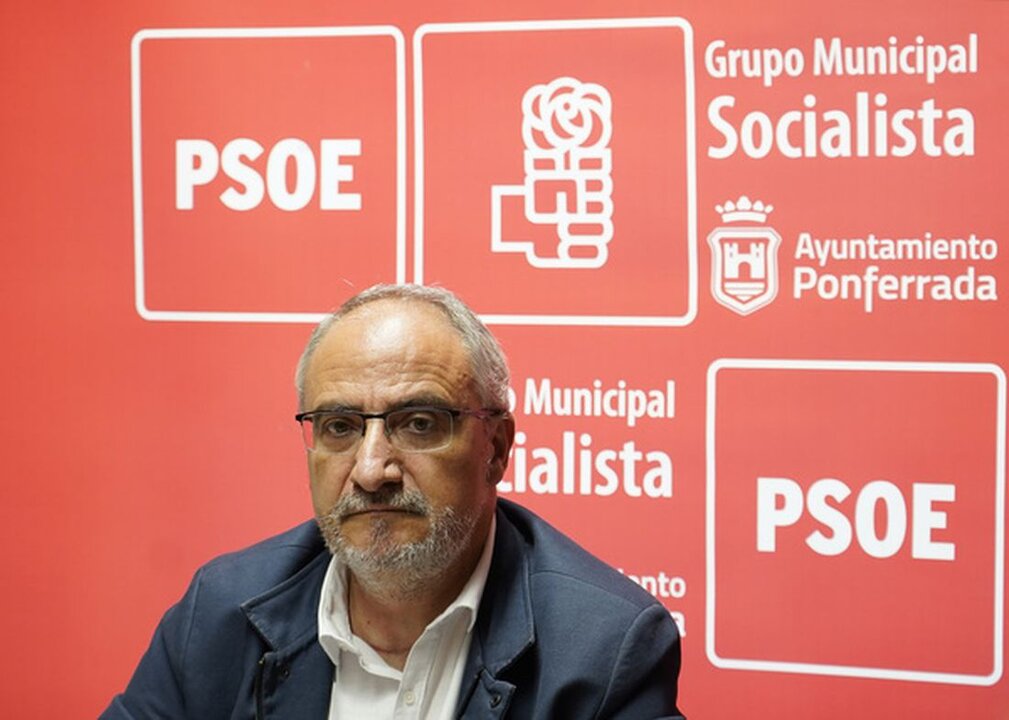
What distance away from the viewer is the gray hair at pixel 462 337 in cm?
185

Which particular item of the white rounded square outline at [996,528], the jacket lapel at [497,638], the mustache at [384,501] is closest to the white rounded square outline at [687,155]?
the white rounded square outline at [996,528]

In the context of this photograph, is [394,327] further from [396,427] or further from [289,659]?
[289,659]

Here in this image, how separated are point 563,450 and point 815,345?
51 cm

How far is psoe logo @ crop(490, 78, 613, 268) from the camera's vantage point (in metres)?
2.50

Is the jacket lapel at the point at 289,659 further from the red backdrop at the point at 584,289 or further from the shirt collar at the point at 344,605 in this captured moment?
the red backdrop at the point at 584,289

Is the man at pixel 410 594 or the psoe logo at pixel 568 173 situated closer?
the man at pixel 410 594

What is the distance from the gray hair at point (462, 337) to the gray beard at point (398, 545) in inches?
6.9

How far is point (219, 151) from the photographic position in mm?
2689

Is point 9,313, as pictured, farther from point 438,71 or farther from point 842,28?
point 842,28

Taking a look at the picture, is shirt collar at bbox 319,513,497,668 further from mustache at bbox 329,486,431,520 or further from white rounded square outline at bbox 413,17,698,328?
white rounded square outline at bbox 413,17,698,328

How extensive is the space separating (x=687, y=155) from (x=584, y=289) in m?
0.31

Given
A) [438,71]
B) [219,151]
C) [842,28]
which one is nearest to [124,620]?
[219,151]

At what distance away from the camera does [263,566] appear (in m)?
1.93

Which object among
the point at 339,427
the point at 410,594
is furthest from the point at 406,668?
the point at 339,427
